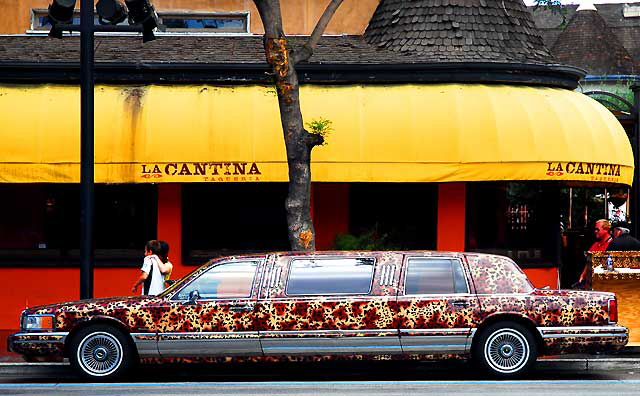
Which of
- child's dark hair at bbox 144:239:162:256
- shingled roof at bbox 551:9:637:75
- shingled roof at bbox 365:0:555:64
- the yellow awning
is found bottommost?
child's dark hair at bbox 144:239:162:256

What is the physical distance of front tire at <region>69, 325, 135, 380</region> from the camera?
14.1 m

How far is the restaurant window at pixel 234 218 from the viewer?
67.1 ft

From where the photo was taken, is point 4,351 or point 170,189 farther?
point 170,189

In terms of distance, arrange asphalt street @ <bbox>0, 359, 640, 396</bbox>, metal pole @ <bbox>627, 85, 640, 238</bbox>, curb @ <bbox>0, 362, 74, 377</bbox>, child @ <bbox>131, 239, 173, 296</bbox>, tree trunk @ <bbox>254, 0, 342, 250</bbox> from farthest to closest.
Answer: metal pole @ <bbox>627, 85, 640, 238</bbox> < child @ <bbox>131, 239, 173, 296</bbox> < tree trunk @ <bbox>254, 0, 342, 250</bbox> < curb @ <bbox>0, 362, 74, 377</bbox> < asphalt street @ <bbox>0, 359, 640, 396</bbox>

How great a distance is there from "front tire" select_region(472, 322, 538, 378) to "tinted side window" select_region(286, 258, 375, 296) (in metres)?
1.40

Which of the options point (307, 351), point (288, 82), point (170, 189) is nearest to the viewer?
point (307, 351)

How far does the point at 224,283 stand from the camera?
→ 14164 millimetres

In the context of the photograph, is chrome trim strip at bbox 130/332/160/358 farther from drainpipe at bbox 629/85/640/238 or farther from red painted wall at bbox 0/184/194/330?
drainpipe at bbox 629/85/640/238

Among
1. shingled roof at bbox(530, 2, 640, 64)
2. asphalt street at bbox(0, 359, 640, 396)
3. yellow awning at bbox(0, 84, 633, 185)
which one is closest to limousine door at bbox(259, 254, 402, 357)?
asphalt street at bbox(0, 359, 640, 396)

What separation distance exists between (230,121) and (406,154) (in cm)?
269

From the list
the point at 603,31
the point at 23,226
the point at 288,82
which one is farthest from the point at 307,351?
the point at 603,31

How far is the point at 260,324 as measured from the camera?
13.9 metres

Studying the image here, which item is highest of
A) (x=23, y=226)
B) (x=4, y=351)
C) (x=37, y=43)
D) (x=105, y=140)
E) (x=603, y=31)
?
(x=603, y=31)

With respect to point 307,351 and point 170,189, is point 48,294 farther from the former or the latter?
point 307,351
